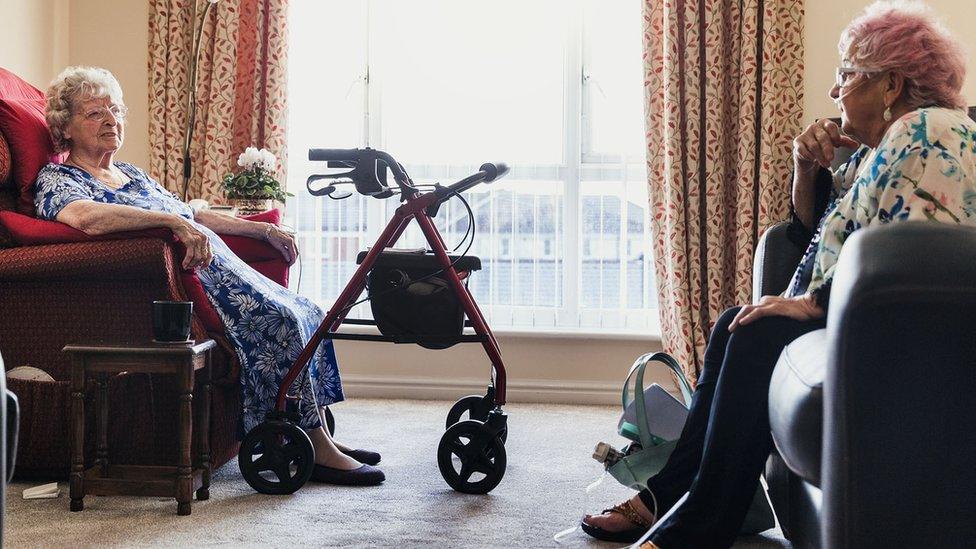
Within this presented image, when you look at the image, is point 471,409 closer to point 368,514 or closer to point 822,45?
point 368,514

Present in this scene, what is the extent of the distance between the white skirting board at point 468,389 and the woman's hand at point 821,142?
6.67 ft

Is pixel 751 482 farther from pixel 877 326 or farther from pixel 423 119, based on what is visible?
pixel 423 119

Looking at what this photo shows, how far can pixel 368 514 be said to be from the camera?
2.26 m

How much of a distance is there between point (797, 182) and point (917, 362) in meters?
0.97

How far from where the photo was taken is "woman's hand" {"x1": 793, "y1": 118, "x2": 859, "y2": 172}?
2037mm

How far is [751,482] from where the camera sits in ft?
5.70

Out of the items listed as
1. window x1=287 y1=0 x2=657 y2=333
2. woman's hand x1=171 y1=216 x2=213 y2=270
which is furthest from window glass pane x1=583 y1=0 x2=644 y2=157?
woman's hand x1=171 y1=216 x2=213 y2=270

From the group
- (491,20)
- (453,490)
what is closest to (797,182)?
(453,490)

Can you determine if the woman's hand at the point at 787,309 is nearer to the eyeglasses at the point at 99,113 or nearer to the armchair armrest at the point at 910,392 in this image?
the armchair armrest at the point at 910,392

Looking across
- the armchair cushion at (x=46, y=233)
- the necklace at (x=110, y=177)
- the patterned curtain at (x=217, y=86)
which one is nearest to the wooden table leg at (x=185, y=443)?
the armchair cushion at (x=46, y=233)

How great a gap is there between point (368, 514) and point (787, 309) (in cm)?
109

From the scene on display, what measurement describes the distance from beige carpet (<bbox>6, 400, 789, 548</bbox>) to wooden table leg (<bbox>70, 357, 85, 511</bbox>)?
0.04m

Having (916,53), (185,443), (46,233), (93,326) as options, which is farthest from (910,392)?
(46,233)

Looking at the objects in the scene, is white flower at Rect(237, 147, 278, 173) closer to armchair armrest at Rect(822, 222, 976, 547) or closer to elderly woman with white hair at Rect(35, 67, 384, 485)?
elderly woman with white hair at Rect(35, 67, 384, 485)
